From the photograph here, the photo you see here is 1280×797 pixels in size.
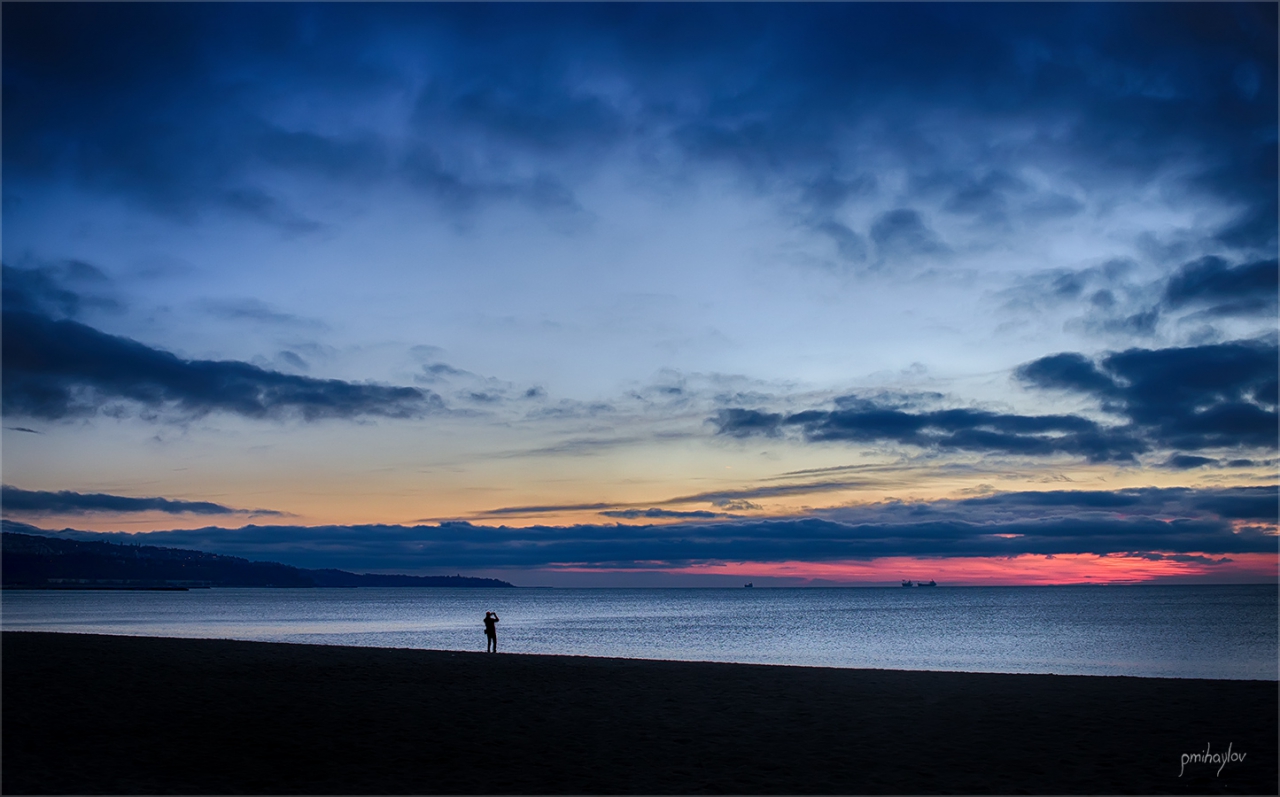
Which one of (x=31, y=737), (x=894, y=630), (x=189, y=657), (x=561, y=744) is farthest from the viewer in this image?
(x=894, y=630)

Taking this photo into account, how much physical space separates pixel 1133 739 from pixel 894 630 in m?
63.3

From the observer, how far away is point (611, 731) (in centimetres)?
1514

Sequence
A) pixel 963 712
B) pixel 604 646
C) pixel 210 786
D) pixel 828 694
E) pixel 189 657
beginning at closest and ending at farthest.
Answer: pixel 210 786 < pixel 963 712 < pixel 828 694 < pixel 189 657 < pixel 604 646

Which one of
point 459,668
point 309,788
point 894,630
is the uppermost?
point 309,788

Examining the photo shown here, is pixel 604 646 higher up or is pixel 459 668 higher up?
pixel 459 668

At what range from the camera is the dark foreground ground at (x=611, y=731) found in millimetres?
11641

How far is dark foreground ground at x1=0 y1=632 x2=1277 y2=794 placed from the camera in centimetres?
1164

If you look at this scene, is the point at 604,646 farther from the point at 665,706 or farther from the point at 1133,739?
the point at 1133,739

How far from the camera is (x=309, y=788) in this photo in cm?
1116

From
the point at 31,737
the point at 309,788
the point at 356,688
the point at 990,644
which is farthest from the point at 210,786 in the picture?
the point at 990,644
